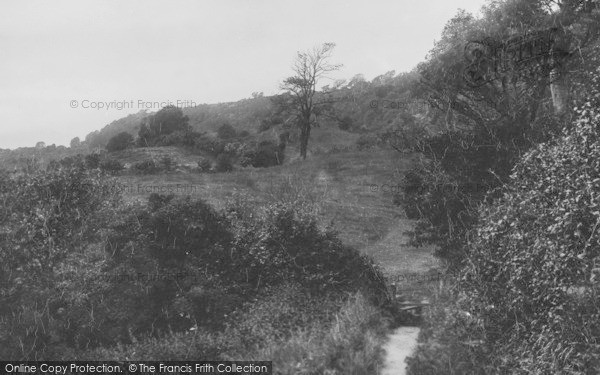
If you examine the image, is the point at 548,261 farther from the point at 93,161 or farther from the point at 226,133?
→ the point at 226,133

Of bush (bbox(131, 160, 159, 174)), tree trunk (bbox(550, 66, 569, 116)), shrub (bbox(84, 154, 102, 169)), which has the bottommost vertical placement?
bush (bbox(131, 160, 159, 174))

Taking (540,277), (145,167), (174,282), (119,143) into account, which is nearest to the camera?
(540,277)

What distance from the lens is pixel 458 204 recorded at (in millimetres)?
16828

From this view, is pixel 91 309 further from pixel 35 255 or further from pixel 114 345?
pixel 35 255

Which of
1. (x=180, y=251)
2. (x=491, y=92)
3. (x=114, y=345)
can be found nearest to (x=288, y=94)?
(x=491, y=92)

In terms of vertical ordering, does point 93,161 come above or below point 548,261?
above

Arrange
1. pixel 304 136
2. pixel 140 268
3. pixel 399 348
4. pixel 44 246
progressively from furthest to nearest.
Result: pixel 304 136 → pixel 44 246 → pixel 140 268 → pixel 399 348

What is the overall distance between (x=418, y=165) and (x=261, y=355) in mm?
9108

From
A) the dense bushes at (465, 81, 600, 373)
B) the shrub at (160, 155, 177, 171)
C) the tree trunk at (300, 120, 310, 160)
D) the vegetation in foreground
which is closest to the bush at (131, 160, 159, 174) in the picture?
the shrub at (160, 155, 177, 171)

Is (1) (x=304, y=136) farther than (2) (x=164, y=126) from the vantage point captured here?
No

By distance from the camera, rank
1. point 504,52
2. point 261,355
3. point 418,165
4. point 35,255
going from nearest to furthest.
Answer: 1. point 261,355
2. point 35,255
3. point 418,165
4. point 504,52

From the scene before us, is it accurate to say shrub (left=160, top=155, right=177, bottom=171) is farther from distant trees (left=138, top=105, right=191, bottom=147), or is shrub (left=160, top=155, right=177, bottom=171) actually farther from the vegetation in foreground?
the vegetation in foreground

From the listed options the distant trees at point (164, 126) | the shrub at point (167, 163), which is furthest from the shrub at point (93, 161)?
the distant trees at point (164, 126)

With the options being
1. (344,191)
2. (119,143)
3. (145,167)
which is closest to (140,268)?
(344,191)
